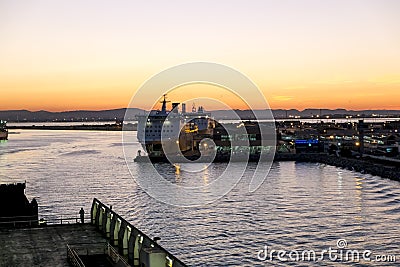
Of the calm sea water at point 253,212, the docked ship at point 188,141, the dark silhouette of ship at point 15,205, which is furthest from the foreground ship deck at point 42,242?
the docked ship at point 188,141

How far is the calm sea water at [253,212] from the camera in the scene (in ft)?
25.3

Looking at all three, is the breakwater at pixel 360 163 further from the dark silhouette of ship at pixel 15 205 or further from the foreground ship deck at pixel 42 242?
the foreground ship deck at pixel 42 242

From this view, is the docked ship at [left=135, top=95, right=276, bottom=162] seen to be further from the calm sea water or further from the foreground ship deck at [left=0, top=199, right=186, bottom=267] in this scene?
the foreground ship deck at [left=0, top=199, right=186, bottom=267]

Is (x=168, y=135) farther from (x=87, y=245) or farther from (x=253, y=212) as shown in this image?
(x=87, y=245)

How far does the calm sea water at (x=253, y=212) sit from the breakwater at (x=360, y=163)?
57 centimetres

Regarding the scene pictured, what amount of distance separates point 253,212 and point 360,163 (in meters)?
11.5

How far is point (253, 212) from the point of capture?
34.1ft

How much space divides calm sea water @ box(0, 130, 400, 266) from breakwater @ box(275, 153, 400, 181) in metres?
0.57

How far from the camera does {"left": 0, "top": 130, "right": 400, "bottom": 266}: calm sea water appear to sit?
7719mm

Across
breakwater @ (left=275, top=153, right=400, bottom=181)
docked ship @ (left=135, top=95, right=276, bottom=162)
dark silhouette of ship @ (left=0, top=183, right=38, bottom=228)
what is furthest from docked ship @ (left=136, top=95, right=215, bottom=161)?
dark silhouette of ship @ (left=0, top=183, right=38, bottom=228)

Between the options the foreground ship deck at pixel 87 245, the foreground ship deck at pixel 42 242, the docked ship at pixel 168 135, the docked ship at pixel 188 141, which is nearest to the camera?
the foreground ship deck at pixel 87 245

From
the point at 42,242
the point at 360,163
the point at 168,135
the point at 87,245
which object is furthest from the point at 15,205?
the point at 168,135

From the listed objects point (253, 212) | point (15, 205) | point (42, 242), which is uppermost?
point (42, 242)

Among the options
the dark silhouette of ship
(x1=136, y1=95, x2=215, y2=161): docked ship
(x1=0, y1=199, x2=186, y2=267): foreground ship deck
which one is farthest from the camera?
(x1=136, y1=95, x2=215, y2=161): docked ship
